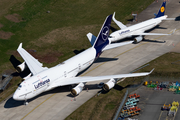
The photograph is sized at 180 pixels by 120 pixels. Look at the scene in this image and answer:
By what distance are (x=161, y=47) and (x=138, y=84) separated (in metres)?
25.8

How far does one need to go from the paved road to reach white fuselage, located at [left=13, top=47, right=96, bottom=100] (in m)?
3.69

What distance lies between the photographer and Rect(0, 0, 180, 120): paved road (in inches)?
2301

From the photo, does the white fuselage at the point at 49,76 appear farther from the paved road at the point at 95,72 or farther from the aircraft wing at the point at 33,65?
the aircraft wing at the point at 33,65

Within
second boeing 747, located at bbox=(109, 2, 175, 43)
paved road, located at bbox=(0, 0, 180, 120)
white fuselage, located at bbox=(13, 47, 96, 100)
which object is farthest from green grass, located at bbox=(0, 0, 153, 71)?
white fuselage, located at bbox=(13, 47, 96, 100)

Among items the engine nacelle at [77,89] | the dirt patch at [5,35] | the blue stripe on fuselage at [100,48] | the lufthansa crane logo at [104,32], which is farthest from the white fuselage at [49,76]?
the dirt patch at [5,35]

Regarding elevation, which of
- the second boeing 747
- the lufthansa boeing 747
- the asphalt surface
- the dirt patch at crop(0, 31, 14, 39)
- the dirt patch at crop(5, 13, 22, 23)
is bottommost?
the asphalt surface

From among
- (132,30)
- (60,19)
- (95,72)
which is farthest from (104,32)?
(60,19)

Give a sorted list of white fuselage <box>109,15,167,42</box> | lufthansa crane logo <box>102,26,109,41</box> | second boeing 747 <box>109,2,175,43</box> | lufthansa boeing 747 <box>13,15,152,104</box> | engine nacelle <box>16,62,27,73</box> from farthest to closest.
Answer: second boeing 747 <box>109,2,175,43</box>
white fuselage <box>109,15,167,42</box>
lufthansa crane logo <box>102,26,109,41</box>
engine nacelle <box>16,62,27,73</box>
lufthansa boeing 747 <box>13,15,152,104</box>

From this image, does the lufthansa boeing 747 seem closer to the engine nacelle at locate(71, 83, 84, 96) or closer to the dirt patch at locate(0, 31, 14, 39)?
the engine nacelle at locate(71, 83, 84, 96)

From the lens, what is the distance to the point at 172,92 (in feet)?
209

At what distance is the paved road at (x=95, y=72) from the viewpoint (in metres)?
58.4

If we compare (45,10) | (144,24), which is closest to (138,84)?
(144,24)

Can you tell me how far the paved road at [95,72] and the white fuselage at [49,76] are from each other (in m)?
3.69

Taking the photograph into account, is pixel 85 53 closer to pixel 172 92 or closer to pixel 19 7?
pixel 172 92
